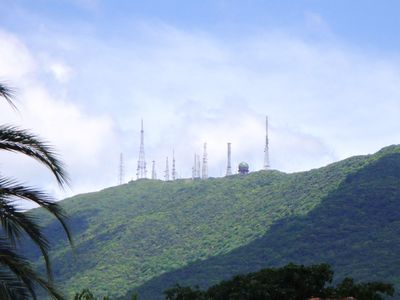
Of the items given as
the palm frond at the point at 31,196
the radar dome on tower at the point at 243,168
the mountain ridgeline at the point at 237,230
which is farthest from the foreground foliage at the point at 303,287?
the radar dome on tower at the point at 243,168

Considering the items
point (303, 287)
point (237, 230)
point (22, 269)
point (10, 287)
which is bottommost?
point (303, 287)

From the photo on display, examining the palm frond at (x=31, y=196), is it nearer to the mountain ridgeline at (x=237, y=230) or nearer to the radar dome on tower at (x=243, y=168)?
the mountain ridgeline at (x=237, y=230)

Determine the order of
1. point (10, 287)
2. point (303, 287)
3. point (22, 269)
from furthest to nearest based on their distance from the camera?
1. point (303, 287)
2. point (10, 287)
3. point (22, 269)

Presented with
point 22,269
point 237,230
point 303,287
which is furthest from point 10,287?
point 237,230

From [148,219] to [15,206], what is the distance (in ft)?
361

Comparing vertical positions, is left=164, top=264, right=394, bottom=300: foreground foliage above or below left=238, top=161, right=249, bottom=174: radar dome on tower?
below

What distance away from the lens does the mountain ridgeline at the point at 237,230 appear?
9075 centimetres

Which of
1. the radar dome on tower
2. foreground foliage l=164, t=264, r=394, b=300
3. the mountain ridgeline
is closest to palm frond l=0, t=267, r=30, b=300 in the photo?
foreground foliage l=164, t=264, r=394, b=300

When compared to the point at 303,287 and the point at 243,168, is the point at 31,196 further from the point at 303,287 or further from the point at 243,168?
the point at 243,168

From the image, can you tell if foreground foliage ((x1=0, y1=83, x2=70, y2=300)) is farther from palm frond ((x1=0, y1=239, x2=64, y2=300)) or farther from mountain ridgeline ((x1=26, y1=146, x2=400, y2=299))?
mountain ridgeline ((x1=26, y1=146, x2=400, y2=299))

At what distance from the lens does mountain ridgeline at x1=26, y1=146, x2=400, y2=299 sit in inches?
3573

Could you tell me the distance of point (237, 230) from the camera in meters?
107

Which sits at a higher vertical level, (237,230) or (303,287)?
(237,230)

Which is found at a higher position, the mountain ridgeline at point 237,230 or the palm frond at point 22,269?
the mountain ridgeline at point 237,230
